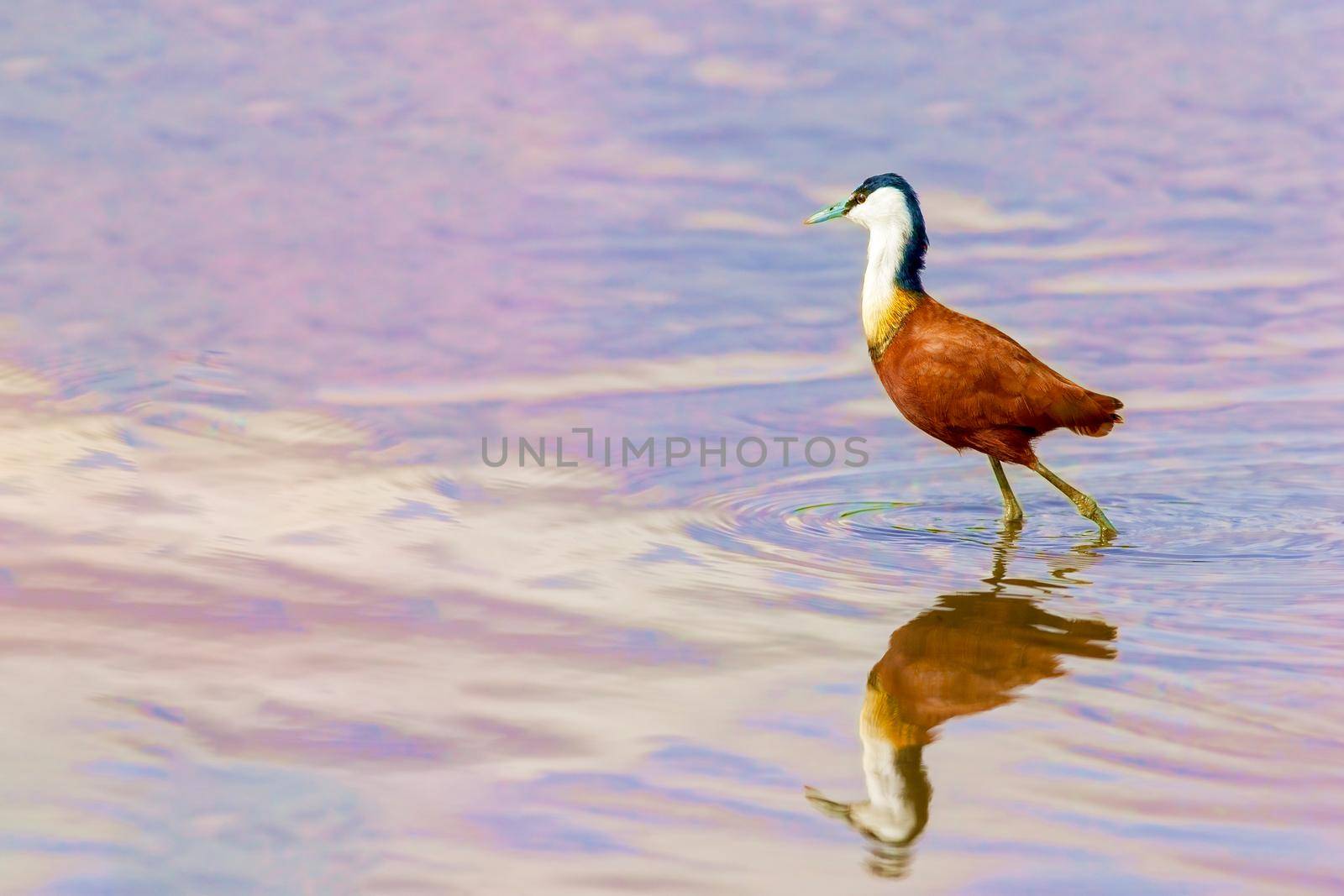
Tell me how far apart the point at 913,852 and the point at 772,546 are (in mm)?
3384

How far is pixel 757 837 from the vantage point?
524 cm

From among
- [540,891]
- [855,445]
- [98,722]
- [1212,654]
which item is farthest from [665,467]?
[540,891]

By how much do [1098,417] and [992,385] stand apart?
62 cm

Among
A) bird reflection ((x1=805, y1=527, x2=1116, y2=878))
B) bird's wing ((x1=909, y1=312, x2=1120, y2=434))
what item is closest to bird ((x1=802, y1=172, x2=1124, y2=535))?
bird's wing ((x1=909, y1=312, x2=1120, y2=434))

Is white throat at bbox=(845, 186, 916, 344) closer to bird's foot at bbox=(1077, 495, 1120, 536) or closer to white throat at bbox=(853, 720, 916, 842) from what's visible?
bird's foot at bbox=(1077, 495, 1120, 536)

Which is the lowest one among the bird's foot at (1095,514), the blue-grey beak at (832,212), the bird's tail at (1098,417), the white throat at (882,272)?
the bird's foot at (1095,514)

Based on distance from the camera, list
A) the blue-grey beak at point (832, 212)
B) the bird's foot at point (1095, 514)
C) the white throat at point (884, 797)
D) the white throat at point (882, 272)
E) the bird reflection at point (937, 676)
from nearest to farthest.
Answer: the white throat at point (884, 797) < the bird reflection at point (937, 676) < the bird's foot at point (1095, 514) < the white throat at point (882, 272) < the blue-grey beak at point (832, 212)

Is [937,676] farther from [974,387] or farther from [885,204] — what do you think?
[885,204]

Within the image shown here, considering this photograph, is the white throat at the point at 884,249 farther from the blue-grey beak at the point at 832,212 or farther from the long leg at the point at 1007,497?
the long leg at the point at 1007,497

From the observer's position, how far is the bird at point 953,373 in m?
8.83

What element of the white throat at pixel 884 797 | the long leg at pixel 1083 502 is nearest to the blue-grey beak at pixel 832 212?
the long leg at pixel 1083 502

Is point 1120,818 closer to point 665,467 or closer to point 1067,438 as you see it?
point 665,467

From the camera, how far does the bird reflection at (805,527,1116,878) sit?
17.8ft

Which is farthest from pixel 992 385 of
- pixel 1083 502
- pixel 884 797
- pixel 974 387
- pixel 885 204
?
pixel 884 797
